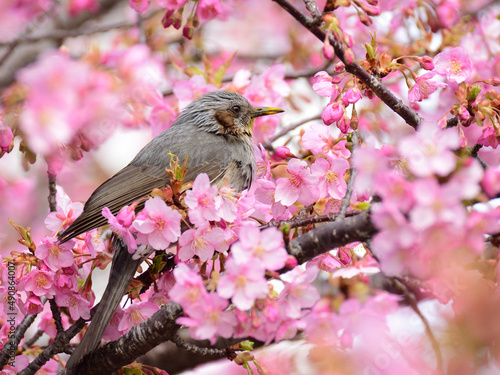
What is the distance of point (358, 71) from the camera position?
212 cm

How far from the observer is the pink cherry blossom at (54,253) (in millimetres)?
2311

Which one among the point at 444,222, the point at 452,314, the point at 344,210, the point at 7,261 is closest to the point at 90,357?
the point at 7,261

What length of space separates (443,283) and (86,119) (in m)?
1.24

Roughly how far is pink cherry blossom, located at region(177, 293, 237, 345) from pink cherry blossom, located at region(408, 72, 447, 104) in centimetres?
130

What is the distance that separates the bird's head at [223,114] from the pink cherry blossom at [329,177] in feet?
4.91

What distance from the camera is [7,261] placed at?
7.72 ft

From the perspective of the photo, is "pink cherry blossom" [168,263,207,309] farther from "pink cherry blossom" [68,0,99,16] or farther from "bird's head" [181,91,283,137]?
"pink cherry blossom" [68,0,99,16]

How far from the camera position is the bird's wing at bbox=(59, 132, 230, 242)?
298 cm

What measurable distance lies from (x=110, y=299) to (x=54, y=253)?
350mm

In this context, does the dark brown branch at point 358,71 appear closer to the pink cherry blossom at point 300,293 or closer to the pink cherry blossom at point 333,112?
the pink cherry blossom at point 333,112

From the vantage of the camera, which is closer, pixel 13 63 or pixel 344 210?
pixel 344 210

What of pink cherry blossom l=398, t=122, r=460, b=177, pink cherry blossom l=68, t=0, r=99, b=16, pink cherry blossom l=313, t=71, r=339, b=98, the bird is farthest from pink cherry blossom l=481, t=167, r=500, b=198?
pink cherry blossom l=68, t=0, r=99, b=16

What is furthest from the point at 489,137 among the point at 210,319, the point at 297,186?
the point at 210,319

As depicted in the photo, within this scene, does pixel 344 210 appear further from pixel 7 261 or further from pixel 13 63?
pixel 13 63
